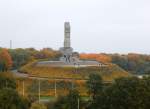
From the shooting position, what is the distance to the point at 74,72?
65375mm

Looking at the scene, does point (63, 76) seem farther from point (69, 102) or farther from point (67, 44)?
point (69, 102)

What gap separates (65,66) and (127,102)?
3061cm

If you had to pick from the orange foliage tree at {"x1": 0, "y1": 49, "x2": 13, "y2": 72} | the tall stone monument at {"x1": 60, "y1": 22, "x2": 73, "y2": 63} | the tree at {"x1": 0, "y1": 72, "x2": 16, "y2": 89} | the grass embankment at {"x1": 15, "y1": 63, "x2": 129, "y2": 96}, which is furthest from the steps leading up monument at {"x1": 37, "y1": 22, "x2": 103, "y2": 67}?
the tree at {"x1": 0, "y1": 72, "x2": 16, "y2": 89}

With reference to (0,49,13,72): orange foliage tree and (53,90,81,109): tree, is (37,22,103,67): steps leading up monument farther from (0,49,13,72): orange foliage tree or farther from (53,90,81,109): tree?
(53,90,81,109): tree

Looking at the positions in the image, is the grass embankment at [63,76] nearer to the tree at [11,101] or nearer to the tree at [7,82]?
the tree at [7,82]

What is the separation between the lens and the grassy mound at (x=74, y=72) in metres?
64.3

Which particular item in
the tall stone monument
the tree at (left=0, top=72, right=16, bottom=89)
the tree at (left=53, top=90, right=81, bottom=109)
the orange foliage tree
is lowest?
the tree at (left=53, top=90, right=81, bottom=109)

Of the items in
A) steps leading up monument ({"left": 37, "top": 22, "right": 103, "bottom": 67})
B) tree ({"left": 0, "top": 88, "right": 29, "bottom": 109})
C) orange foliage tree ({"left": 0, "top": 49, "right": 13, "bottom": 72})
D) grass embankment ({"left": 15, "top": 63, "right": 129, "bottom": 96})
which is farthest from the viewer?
orange foliage tree ({"left": 0, "top": 49, "right": 13, "bottom": 72})

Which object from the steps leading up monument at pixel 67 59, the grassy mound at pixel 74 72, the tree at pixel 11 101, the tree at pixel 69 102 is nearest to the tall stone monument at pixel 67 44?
the steps leading up monument at pixel 67 59

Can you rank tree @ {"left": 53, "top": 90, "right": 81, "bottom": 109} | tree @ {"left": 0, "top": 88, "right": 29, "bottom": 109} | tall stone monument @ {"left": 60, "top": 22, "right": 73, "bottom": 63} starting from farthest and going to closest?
tall stone monument @ {"left": 60, "top": 22, "right": 73, "bottom": 63}
tree @ {"left": 53, "top": 90, "right": 81, "bottom": 109}
tree @ {"left": 0, "top": 88, "right": 29, "bottom": 109}

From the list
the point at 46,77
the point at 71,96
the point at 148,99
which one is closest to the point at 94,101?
the point at 71,96

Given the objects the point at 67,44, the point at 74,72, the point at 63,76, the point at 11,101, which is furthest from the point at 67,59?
the point at 11,101

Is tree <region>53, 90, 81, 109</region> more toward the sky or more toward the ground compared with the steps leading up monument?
more toward the ground

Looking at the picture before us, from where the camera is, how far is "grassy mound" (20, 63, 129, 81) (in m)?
64.3
